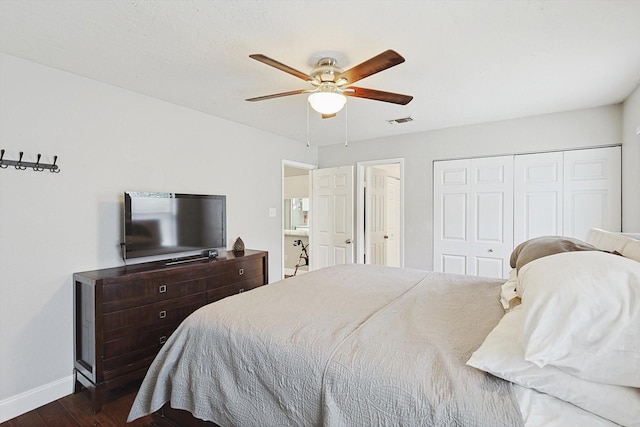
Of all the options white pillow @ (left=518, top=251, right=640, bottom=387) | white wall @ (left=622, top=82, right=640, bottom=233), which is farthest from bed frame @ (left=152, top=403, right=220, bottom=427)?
white wall @ (left=622, top=82, right=640, bottom=233)

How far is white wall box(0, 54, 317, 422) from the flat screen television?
0.66 feet

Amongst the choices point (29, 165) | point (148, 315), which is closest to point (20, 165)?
point (29, 165)

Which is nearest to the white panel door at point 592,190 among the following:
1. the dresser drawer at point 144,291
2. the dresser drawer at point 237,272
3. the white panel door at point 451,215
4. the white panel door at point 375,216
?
the white panel door at point 451,215

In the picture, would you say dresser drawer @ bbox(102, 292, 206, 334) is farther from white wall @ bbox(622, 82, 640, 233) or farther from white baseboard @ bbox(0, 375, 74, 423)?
white wall @ bbox(622, 82, 640, 233)

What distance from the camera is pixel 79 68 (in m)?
2.30

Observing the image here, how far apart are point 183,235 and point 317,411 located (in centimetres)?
229

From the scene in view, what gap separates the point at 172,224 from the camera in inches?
113

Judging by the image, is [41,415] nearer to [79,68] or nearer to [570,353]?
[79,68]

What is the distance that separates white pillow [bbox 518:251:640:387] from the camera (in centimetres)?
88

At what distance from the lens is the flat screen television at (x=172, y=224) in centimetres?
258

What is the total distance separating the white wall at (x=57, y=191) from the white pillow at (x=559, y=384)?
9.11 ft

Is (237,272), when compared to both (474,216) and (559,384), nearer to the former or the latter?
(559,384)

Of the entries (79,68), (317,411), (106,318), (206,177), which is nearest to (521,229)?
(317,411)

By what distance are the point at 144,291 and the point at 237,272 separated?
2.98 feet
